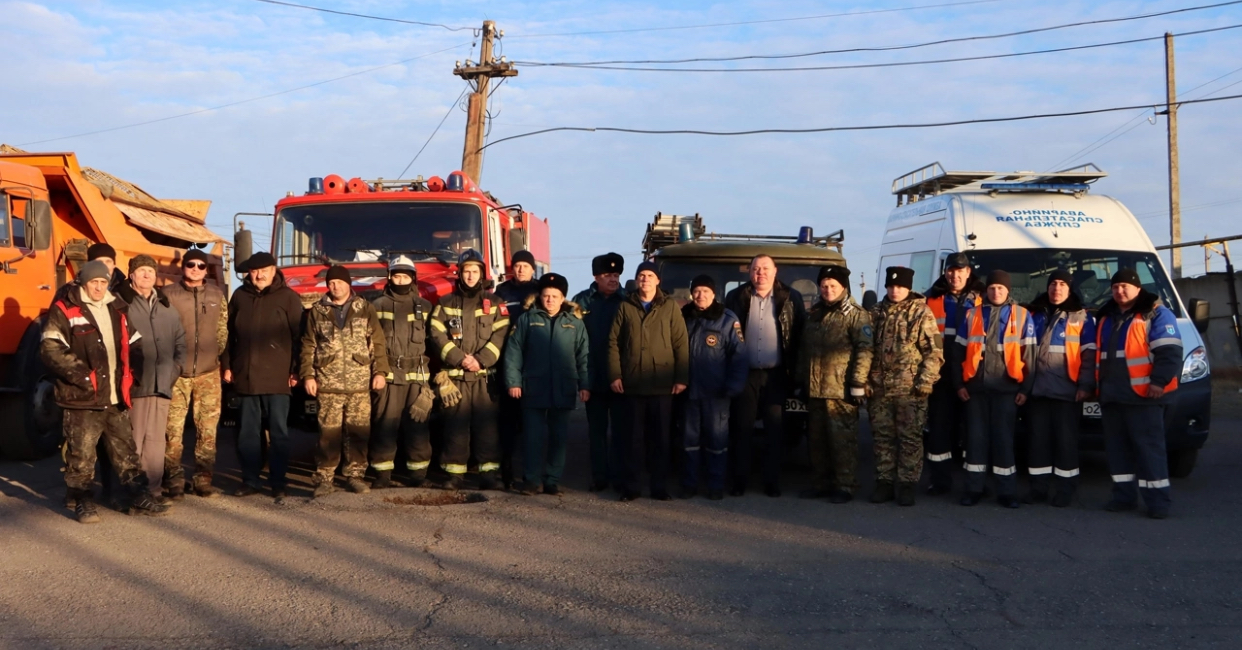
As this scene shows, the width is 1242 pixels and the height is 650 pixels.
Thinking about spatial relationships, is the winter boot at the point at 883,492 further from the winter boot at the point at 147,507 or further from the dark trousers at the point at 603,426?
the winter boot at the point at 147,507

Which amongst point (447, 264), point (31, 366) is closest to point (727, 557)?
point (447, 264)

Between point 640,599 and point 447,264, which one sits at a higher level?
point 447,264

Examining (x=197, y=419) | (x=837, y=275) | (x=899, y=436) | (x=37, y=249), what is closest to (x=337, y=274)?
(x=197, y=419)

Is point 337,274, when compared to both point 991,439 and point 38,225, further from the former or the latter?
point 991,439

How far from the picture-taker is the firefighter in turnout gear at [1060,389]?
314 inches

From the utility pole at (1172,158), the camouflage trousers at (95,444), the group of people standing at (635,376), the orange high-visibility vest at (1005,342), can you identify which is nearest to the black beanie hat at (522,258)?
the group of people standing at (635,376)

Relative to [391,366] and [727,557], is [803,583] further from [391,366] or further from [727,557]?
[391,366]

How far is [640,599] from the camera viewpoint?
5434 millimetres

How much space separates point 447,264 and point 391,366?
1.45 m

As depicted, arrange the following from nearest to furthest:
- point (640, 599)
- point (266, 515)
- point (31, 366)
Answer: point (640, 599) → point (266, 515) → point (31, 366)

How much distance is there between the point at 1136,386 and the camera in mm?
7648

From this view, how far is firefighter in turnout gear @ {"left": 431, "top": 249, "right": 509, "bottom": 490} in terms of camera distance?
8359 millimetres

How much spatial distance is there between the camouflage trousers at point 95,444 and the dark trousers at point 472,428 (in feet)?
7.41

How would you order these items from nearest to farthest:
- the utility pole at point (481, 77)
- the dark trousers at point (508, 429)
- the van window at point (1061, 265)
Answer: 1. the dark trousers at point (508, 429)
2. the van window at point (1061, 265)
3. the utility pole at point (481, 77)
